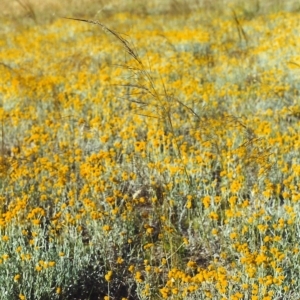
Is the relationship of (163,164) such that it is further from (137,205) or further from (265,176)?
(265,176)

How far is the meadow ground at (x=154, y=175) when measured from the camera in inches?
110

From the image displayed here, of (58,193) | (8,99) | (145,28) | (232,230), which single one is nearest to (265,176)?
(232,230)

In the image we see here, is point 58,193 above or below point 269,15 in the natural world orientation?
below

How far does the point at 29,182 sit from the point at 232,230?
1529 millimetres

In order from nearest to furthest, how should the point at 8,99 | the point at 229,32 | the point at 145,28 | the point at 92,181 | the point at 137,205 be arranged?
the point at 92,181 → the point at 137,205 → the point at 8,99 → the point at 229,32 → the point at 145,28

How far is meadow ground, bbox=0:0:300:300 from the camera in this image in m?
2.79

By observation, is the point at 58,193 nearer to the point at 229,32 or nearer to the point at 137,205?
the point at 137,205

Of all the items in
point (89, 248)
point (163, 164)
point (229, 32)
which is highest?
point (229, 32)

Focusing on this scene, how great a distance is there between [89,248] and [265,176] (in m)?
1.32

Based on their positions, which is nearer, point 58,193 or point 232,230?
point 232,230

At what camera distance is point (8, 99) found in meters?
5.57

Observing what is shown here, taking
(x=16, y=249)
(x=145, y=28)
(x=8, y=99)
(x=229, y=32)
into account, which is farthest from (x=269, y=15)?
(x=16, y=249)

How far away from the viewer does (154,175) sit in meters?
3.91

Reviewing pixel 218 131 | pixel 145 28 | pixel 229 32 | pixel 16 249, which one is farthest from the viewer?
pixel 145 28
